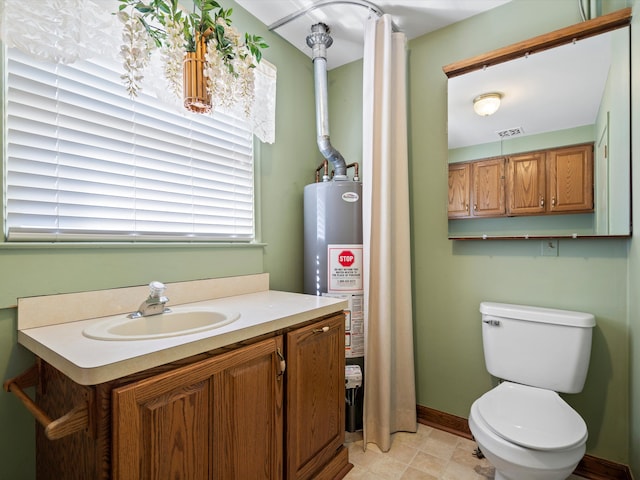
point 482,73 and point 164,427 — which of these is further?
point 482,73

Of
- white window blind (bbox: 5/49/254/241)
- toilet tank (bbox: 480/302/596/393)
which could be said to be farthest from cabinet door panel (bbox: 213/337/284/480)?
toilet tank (bbox: 480/302/596/393)

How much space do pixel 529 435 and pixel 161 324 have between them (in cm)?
150

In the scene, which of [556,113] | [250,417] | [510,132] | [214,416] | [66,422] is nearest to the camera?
[66,422]

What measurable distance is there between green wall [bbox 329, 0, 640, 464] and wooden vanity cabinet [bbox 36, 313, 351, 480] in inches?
35.1

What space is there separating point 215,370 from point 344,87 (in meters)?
2.20

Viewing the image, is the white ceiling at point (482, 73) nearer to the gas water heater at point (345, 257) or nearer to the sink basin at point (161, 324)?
the gas water heater at point (345, 257)

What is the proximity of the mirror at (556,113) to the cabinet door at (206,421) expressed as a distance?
1.45 meters

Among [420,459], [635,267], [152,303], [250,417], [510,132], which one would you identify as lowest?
[420,459]

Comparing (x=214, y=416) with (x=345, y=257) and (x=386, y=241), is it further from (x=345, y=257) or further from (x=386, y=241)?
(x=386, y=241)

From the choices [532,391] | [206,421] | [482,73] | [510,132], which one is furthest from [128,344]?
[482,73]

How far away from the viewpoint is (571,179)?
163 centimetres

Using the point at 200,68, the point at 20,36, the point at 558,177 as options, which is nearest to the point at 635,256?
the point at 558,177

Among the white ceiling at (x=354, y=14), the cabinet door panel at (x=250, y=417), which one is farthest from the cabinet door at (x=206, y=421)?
the white ceiling at (x=354, y=14)

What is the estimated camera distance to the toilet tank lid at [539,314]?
1527 mm
